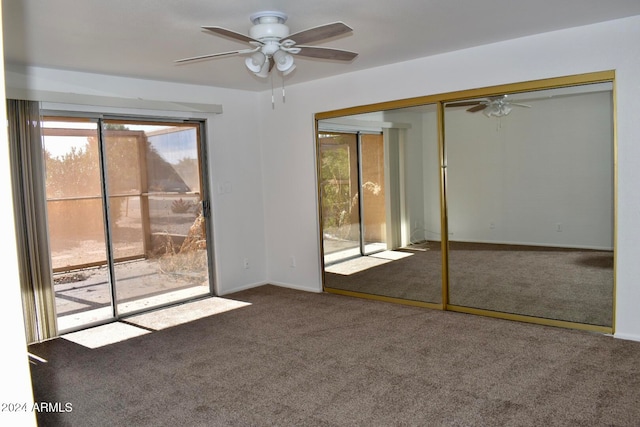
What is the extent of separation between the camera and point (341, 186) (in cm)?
539

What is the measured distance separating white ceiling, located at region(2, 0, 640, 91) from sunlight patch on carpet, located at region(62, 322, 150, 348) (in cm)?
244

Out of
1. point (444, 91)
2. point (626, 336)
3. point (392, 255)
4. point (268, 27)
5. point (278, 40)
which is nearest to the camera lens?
point (268, 27)

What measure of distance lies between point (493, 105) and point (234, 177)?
3058 mm

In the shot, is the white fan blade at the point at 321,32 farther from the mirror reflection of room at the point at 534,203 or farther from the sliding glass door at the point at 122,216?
the sliding glass door at the point at 122,216

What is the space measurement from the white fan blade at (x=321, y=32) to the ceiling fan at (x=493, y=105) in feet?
6.42

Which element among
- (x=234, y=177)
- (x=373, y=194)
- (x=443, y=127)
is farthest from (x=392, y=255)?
(x=234, y=177)

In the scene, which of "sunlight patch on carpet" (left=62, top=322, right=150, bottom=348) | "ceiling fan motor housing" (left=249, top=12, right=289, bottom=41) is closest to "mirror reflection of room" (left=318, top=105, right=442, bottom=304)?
"ceiling fan motor housing" (left=249, top=12, right=289, bottom=41)

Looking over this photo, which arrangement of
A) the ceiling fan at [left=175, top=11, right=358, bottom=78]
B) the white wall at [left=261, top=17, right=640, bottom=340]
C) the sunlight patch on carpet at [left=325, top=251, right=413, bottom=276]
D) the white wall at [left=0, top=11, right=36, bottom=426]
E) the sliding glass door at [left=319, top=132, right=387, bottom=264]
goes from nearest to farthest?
the white wall at [left=0, top=11, right=36, bottom=426] < the ceiling fan at [left=175, top=11, right=358, bottom=78] < the white wall at [left=261, top=17, right=640, bottom=340] < the sunlight patch on carpet at [left=325, top=251, right=413, bottom=276] < the sliding glass door at [left=319, top=132, right=387, bottom=264]

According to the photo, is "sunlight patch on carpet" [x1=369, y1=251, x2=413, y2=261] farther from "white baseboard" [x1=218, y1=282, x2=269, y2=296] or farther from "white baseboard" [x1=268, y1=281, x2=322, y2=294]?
"white baseboard" [x1=218, y1=282, x2=269, y2=296]

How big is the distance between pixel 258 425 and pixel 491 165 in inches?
122

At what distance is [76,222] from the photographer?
14.9 feet

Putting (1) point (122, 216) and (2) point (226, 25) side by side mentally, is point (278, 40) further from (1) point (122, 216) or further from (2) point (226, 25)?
(1) point (122, 216)

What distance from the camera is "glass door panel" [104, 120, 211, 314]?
190 inches

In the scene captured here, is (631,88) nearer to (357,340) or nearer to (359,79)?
(359,79)
